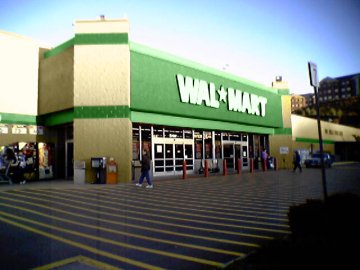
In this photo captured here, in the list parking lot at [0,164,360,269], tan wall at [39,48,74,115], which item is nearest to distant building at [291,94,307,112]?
tan wall at [39,48,74,115]

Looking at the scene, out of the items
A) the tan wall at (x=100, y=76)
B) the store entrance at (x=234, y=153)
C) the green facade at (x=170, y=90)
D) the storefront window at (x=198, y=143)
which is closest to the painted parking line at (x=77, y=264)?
the tan wall at (x=100, y=76)

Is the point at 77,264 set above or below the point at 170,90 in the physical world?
below

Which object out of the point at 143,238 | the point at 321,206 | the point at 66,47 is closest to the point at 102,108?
the point at 66,47

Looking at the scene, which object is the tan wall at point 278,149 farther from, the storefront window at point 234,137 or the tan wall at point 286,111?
the storefront window at point 234,137

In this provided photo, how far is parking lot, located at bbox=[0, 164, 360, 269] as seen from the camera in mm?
4492

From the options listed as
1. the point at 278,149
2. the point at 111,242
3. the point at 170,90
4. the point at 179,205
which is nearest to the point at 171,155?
the point at 170,90

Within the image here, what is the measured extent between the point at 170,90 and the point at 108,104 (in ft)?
15.1

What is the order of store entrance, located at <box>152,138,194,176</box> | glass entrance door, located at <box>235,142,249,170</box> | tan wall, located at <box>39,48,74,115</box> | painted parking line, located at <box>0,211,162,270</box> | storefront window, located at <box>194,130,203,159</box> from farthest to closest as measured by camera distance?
glass entrance door, located at <box>235,142,249,170</box>, storefront window, located at <box>194,130,203,159</box>, store entrance, located at <box>152,138,194,176</box>, tan wall, located at <box>39,48,74,115</box>, painted parking line, located at <box>0,211,162,270</box>

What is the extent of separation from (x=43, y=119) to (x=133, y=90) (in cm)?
697

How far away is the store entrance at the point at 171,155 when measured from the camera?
19981 millimetres

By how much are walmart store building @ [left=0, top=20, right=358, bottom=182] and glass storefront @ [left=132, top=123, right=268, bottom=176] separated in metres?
0.07

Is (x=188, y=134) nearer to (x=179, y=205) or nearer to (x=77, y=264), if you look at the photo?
(x=179, y=205)

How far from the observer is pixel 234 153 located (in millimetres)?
26266

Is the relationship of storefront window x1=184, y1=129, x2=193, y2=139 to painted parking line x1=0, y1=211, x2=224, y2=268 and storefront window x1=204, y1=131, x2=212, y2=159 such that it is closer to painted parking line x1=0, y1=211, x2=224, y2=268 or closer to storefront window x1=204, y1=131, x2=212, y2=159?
storefront window x1=204, y1=131, x2=212, y2=159
